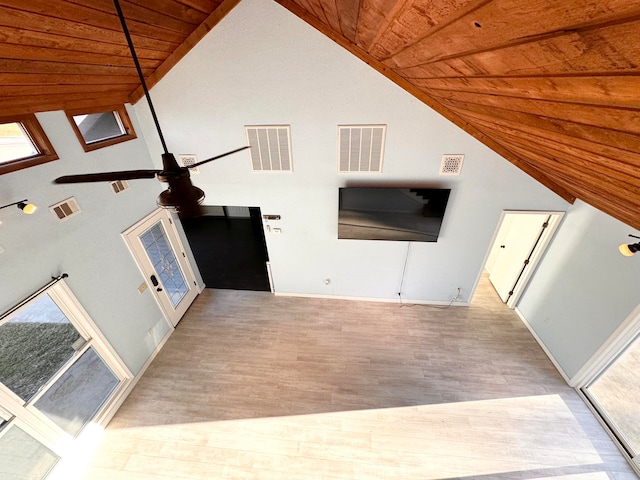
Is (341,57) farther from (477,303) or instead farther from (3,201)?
(477,303)

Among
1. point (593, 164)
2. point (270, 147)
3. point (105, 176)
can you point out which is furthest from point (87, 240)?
point (593, 164)

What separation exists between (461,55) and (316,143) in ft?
7.70

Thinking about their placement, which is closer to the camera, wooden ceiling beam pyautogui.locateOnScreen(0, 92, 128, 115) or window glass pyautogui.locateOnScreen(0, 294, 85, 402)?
wooden ceiling beam pyautogui.locateOnScreen(0, 92, 128, 115)

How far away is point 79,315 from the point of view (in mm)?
2805

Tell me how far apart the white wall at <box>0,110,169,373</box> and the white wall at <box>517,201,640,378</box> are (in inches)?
232

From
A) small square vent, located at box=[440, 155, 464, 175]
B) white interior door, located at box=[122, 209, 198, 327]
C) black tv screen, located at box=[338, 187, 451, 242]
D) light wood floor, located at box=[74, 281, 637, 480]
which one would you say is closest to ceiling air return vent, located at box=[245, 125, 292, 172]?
black tv screen, located at box=[338, 187, 451, 242]

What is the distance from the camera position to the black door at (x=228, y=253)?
15.9ft

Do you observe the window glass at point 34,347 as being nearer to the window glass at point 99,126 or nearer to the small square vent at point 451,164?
the window glass at point 99,126

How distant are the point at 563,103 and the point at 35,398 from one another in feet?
14.8

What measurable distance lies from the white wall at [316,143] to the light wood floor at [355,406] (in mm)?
1040

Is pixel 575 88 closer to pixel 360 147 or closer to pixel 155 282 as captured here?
pixel 360 147

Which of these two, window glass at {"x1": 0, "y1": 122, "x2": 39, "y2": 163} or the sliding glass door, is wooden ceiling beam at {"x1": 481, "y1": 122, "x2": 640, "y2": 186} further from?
window glass at {"x1": 0, "y1": 122, "x2": 39, "y2": 163}

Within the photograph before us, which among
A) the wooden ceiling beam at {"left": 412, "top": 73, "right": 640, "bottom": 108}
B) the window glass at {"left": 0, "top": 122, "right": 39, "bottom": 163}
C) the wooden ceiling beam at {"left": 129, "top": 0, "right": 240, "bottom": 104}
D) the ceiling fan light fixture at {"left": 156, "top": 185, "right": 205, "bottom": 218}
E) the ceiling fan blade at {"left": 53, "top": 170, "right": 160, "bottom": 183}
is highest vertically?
the wooden ceiling beam at {"left": 129, "top": 0, "right": 240, "bottom": 104}

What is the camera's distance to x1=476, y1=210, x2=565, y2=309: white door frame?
12.0 feet
